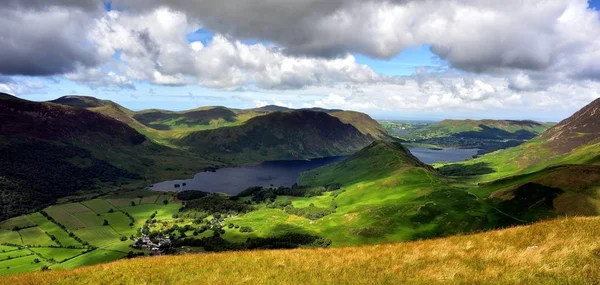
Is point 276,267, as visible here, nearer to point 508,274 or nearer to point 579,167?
point 508,274

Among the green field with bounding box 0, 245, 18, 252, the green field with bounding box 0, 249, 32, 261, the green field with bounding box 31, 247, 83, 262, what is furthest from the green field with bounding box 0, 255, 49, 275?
the green field with bounding box 0, 245, 18, 252

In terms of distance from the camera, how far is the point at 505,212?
15838 cm

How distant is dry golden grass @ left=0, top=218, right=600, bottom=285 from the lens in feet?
55.0

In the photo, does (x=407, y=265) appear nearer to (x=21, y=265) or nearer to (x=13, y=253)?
(x=21, y=265)

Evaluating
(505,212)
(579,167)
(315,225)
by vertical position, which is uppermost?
(579,167)

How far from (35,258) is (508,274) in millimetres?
206102

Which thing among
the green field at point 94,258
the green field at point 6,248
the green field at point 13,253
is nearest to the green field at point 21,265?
the green field at point 13,253

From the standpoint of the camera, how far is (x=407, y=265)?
19938 millimetres

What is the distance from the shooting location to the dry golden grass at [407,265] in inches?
660

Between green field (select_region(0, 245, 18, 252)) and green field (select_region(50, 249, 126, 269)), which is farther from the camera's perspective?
green field (select_region(0, 245, 18, 252))

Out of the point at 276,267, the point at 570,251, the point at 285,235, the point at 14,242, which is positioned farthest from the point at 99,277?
the point at 14,242

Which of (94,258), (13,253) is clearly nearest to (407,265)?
→ (94,258)

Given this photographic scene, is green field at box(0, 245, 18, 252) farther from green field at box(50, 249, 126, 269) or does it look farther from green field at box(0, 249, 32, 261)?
green field at box(50, 249, 126, 269)

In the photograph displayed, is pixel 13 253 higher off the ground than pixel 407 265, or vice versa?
pixel 407 265
